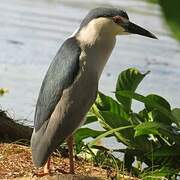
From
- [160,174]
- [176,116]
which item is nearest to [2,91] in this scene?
[176,116]

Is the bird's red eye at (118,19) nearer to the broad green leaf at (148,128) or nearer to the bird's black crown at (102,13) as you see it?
the bird's black crown at (102,13)

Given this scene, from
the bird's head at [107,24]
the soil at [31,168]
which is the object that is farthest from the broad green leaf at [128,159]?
the bird's head at [107,24]

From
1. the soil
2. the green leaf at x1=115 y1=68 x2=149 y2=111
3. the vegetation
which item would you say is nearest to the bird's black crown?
the vegetation

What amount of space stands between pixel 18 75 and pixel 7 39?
1.07 metres

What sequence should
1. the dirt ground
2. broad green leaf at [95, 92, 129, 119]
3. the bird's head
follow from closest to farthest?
the bird's head
the dirt ground
broad green leaf at [95, 92, 129, 119]

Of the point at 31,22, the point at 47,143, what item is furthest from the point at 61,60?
the point at 31,22

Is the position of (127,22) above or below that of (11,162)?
above

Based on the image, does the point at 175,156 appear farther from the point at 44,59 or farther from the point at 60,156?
the point at 44,59

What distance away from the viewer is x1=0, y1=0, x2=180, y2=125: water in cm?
354

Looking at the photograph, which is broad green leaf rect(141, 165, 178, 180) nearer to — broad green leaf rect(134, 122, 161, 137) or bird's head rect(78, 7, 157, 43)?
broad green leaf rect(134, 122, 161, 137)

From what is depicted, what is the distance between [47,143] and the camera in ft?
5.95

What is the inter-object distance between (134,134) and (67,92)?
2.39 feet

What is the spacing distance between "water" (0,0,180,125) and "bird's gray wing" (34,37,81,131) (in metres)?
1.02

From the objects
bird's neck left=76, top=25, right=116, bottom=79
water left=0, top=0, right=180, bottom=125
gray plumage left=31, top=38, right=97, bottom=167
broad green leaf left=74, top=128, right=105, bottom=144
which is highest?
bird's neck left=76, top=25, right=116, bottom=79
